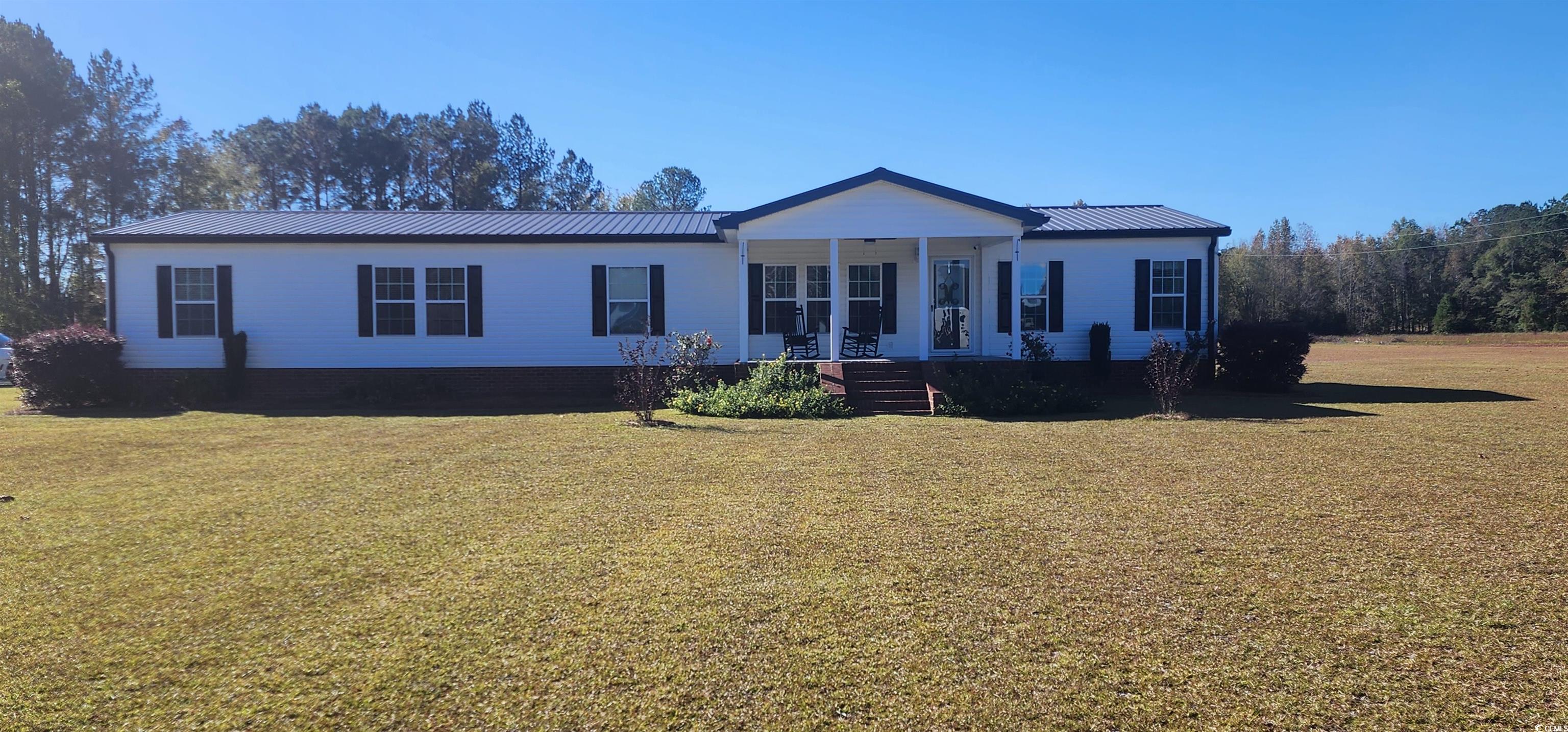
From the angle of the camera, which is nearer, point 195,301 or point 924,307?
point 924,307

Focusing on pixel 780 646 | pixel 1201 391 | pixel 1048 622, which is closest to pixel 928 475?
pixel 1048 622

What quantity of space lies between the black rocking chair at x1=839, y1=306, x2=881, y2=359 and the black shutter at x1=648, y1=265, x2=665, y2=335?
3.62 metres

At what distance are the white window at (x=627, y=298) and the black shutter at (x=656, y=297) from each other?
3.3 inches

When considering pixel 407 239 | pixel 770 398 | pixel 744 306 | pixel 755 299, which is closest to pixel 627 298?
pixel 755 299

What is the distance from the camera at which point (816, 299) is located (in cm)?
1697

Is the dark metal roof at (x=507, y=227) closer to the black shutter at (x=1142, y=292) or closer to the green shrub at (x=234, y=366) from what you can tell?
the black shutter at (x=1142, y=292)

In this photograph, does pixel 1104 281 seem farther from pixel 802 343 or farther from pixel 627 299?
pixel 627 299

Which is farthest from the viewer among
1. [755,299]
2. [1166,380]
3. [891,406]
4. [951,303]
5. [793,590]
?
[951,303]

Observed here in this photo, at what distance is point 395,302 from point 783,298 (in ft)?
25.1

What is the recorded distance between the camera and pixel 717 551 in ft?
16.7

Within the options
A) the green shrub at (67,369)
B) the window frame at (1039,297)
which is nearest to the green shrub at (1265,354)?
the window frame at (1039,297)

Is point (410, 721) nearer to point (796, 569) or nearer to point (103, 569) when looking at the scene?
point (796, 569)

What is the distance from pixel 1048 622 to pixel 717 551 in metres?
2.05

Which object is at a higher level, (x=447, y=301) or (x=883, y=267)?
(x=883, y=267)
